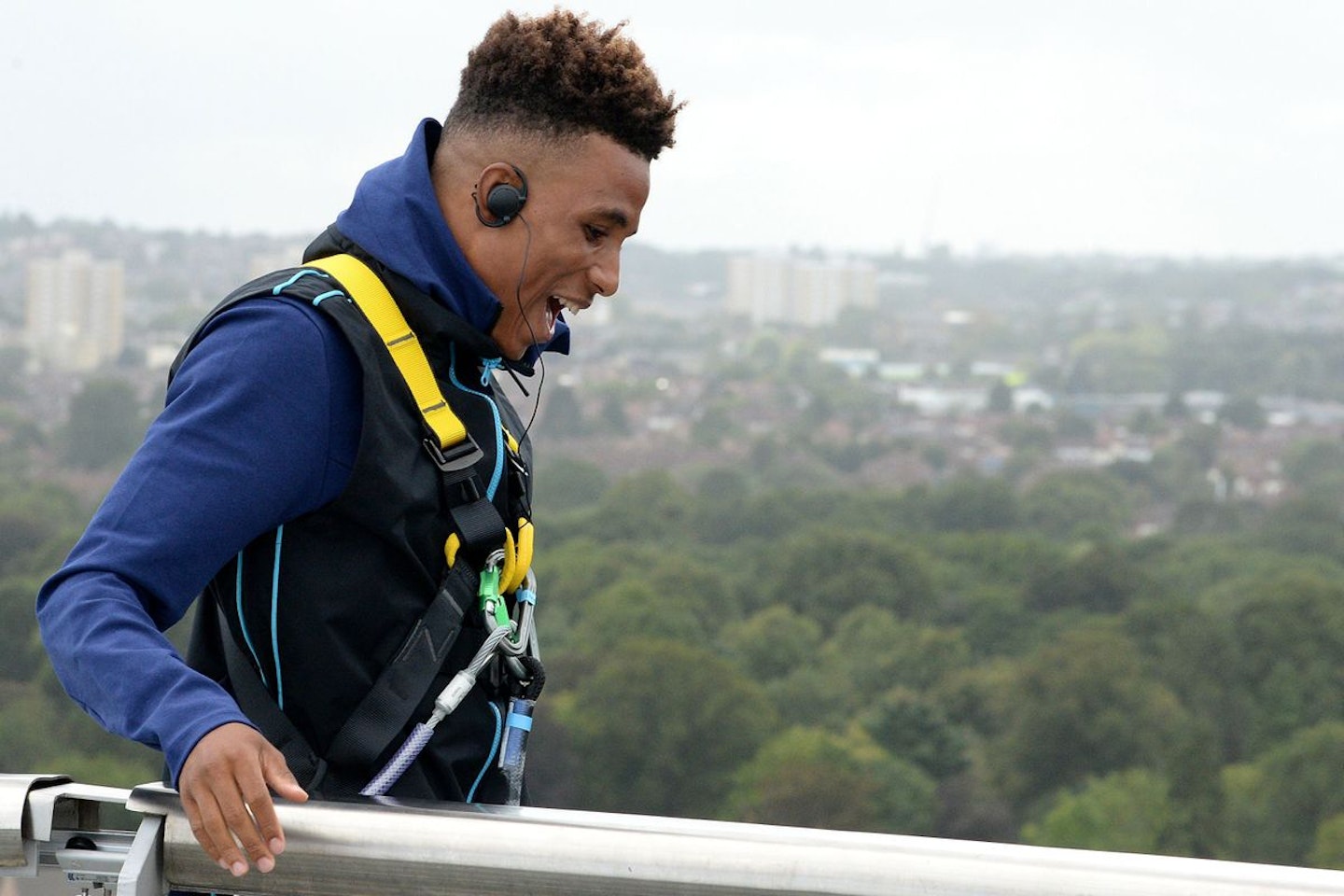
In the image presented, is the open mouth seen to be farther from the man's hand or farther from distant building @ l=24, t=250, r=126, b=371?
Result: distant building @ l=24, t=250, r=126, b=371

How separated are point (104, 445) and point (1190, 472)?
63.5 metres

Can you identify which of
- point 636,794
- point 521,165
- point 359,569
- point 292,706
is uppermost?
point 521,165

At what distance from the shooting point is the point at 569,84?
2.19m

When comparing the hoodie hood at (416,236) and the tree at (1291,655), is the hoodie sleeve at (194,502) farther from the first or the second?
the tree at (1291,655)

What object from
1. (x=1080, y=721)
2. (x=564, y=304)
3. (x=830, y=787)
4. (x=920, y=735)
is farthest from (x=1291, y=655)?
(x=564, y=304)

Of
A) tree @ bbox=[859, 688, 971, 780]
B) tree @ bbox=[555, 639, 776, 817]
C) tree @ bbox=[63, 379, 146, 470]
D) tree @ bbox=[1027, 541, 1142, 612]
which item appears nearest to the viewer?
tree @ bbox=[555, 639, 776, 817]

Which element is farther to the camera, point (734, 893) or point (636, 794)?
point (636, 794)

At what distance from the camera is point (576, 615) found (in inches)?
2997

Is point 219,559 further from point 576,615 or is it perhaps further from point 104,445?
point 104,445

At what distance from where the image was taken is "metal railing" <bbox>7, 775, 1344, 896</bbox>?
159cm

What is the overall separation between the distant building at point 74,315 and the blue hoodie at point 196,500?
118 metres

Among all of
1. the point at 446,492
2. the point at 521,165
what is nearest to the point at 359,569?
the point at 446,492

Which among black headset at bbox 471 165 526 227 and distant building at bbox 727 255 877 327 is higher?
black headset at bbox 471 165 526 227

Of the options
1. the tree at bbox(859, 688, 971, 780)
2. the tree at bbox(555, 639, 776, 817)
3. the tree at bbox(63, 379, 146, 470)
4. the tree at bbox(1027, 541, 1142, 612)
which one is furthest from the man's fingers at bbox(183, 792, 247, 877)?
the tree at bbox(63, 379, 146, 470)
